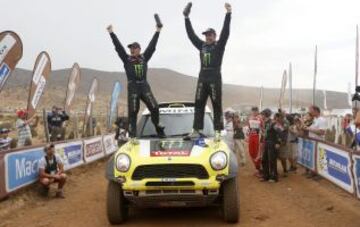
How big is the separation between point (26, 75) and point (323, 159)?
11210 centimetres

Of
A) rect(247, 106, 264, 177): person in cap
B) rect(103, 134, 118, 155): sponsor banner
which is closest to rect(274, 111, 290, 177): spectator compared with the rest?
rect(247, 106, 264, 177): person in cap

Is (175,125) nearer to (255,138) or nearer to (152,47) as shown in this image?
(152,47)

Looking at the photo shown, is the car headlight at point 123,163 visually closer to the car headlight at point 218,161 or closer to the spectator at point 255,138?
the car headlight at point 218,161

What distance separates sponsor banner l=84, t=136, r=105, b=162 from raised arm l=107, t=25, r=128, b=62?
7.77 meters

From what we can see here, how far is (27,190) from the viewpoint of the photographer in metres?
10.9

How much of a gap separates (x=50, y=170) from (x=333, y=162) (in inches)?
249

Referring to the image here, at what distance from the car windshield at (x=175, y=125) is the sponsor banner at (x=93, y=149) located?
23.8 ft

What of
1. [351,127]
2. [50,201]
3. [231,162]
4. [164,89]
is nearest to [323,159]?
[351,127]

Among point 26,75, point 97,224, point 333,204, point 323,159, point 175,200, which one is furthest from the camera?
point 26,75

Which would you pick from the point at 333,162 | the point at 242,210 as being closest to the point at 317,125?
the point at 333,162

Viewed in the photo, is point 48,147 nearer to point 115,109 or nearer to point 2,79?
point 2,79

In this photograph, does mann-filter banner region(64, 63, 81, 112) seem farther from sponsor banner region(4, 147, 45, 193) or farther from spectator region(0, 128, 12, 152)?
spectator region(0, 128, 12, 152)

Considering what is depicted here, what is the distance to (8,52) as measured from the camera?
10.9 meters

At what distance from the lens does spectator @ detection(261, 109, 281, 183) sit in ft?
42.0
